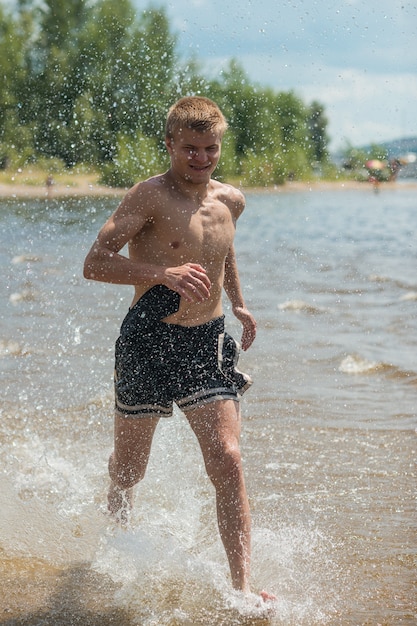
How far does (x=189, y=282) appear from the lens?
10.2ft

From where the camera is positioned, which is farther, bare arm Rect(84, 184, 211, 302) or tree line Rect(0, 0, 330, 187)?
tree line Rect(0, 0, 330, 187)

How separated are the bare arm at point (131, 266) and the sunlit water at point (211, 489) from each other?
1115mm

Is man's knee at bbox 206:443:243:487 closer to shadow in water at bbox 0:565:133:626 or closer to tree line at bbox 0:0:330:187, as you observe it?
shadow in water at bbox 0:565:133:626

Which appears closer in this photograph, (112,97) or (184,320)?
(184,320)

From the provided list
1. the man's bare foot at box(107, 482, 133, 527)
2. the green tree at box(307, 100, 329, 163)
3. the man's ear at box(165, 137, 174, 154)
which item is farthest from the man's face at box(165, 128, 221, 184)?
the green tree at box(307, 100, 329, 163)

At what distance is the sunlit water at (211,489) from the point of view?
3.42 meters

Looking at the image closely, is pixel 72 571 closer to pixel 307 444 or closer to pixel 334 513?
pixel 334 513

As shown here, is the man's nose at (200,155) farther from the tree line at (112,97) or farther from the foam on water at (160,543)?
the tree line at (112,97)

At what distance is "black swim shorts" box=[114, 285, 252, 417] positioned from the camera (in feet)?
11.4

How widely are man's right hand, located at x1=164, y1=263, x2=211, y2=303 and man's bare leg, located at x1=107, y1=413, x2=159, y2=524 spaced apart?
65 centimetres

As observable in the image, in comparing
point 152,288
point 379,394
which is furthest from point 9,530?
point 379,394

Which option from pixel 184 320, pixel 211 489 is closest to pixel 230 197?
pixel 184 320

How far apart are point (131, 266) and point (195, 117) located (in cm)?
60

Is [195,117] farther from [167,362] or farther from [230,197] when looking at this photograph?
[167,362]
